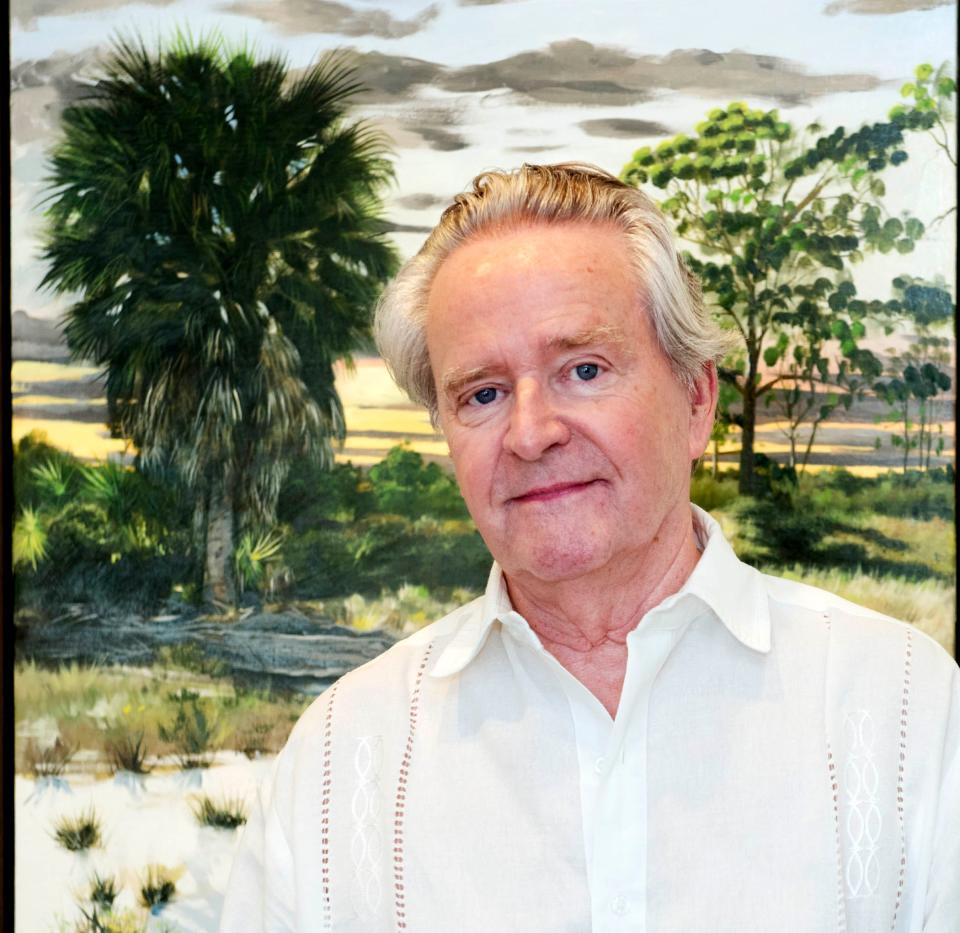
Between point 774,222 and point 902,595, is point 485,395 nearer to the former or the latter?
point 774,222

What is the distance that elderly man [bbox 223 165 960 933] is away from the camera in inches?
52.3

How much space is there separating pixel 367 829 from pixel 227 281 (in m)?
1.01

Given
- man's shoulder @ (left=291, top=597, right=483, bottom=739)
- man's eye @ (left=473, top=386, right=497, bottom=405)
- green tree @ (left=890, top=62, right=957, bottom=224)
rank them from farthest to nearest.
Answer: green tree @ (left=890, top=62, right=957, bottom=224)
man's shoulder @ (left=291, top=597, right=483, bottom=739)
man's eye @ (left=473, top=386, right=497, bottom=405)

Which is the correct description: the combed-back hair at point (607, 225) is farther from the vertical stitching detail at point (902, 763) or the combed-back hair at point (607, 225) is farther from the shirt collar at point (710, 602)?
the vertical stitching detail at point (902, 763)

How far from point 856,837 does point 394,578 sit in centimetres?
92

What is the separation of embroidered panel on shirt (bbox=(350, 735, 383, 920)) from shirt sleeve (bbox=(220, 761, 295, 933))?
0.11m

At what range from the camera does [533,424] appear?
1.33 metres

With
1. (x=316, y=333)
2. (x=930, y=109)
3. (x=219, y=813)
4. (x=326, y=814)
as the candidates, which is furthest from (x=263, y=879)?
(x=930, y=109)

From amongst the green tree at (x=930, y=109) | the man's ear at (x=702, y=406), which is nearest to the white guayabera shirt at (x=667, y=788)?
the man's ear at (x=702, y=406)

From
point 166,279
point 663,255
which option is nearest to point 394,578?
point 166,279

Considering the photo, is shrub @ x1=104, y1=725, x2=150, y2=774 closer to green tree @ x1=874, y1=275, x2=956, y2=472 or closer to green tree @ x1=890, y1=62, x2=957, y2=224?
green tree @ x1=874, y1=275, x2=956, y2=472

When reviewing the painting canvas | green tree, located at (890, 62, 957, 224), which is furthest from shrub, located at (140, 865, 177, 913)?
green tree, located at (890, 62, 957, 224)

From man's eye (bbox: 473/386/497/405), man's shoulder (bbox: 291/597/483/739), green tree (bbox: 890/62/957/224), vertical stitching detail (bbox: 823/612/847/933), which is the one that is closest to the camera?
vertical stitching detail (bbox: 823/612/847/933)

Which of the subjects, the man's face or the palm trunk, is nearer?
the man's face
